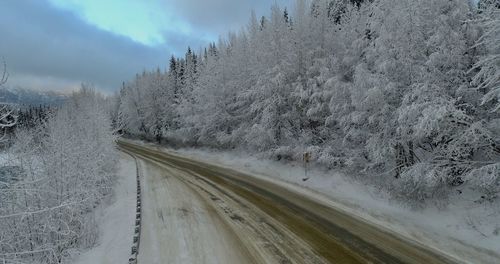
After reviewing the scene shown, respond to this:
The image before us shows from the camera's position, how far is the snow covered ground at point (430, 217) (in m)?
10.5

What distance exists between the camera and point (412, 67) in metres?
15.5

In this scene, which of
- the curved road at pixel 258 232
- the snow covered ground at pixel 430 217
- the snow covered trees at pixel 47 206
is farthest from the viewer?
the snow covered ground at pixel 430 217

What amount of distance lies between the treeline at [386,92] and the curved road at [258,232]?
3.51 meters

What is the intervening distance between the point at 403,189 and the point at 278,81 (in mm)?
14852

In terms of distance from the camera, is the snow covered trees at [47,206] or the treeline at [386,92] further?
the treeline at [386,92]

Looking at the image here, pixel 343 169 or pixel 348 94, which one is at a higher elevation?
pixel 348 94

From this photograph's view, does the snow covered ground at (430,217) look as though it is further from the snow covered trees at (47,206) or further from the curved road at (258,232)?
the snow covered trees at (47,206)

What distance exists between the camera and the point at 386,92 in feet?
54.1

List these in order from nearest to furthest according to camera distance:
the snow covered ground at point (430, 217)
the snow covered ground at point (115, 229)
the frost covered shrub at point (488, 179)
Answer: the snow covered ground at point (430, 217) → the snow covered ground at point (115, 229) → the frost covered shrub at point (488, 179)

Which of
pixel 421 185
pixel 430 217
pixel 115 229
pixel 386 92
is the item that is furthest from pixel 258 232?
pixel 386 92

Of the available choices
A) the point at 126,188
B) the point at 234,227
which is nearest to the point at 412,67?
the point at 234,227

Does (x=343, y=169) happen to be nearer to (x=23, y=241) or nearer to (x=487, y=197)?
(x=487, y=197)

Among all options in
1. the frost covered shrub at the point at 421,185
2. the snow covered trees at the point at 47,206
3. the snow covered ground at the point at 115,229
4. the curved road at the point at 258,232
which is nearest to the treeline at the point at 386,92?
the frost covered shrub at the point at 421,185


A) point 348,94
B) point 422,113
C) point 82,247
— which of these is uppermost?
point 348,94
